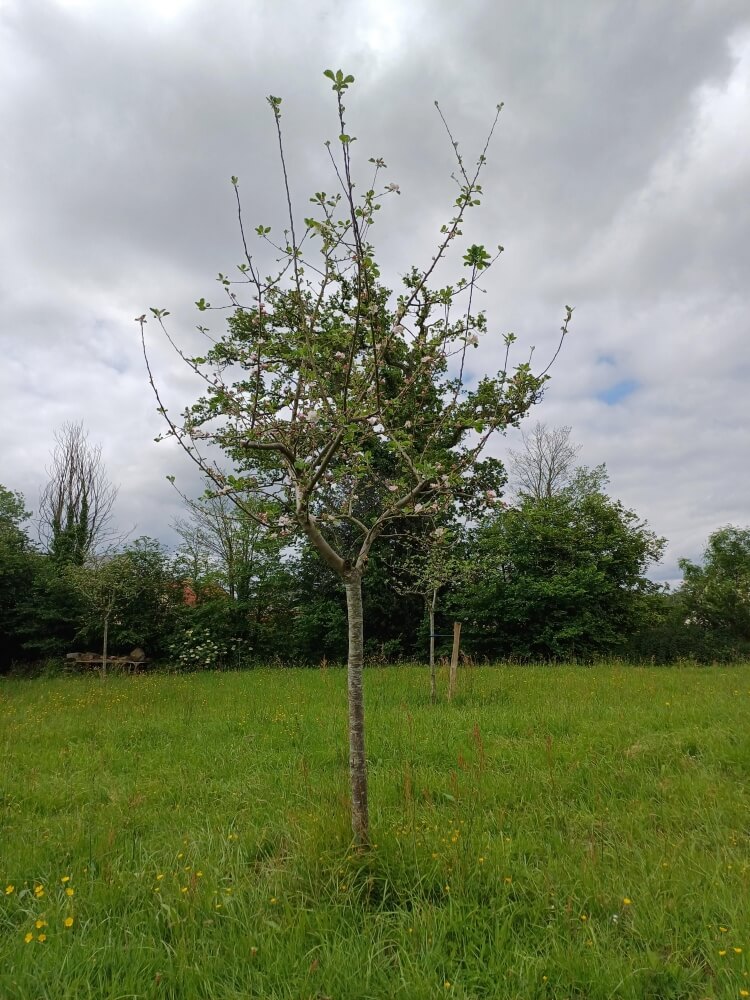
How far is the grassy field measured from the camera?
2.44 metres

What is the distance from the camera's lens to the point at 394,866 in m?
3.12

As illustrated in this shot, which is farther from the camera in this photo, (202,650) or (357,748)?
(202,650)

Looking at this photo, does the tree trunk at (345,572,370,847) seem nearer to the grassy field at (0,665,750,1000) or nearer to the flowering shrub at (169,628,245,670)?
the grassy field at (0,665,750,1000)

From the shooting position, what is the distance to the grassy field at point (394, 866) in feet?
8.00

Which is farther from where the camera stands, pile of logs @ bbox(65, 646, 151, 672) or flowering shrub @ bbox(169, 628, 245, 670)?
flowering shrub @ bbox(169, 628, 245, 670)

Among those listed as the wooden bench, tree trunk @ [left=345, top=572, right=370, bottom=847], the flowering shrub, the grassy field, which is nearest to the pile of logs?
the wooden bench

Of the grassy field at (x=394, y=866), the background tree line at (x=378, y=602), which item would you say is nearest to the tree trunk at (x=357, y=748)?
the grassy field at (x=394, y=866)

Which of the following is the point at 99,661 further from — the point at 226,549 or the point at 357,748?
the point at 357,748

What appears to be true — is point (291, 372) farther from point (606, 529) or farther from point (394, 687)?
point (606, 529)

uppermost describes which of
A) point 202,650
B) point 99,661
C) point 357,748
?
point 357,748

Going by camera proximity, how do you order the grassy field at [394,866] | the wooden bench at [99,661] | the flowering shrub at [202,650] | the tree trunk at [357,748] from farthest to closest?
1. the flowering shrub at [202,650]
2. the wooden bench at [99,661]
3. the tree trunk at [357,748]
4. the grassy field at [394,866]

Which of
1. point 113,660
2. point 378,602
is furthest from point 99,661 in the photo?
point 378,602

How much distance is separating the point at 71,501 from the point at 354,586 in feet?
76.4

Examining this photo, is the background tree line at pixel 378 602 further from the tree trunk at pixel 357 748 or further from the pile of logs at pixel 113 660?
the tree trunk at pixel 357 748
